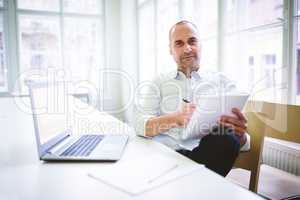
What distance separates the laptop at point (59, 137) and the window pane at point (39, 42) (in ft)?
15.4

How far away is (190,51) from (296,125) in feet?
2.44

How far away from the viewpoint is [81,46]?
19.1ft

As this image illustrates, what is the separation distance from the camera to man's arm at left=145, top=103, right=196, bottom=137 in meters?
1.22

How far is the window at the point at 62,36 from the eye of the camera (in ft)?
17.8

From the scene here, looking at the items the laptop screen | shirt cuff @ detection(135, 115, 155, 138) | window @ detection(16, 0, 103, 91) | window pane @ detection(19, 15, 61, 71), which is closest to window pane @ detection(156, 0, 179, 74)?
window @ detection(16, 0, 103, 91)

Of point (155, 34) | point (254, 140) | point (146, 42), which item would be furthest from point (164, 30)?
point (254, 140)

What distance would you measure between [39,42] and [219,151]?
5.14m

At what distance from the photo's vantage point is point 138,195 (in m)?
0.64

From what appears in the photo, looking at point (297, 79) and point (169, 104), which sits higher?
point (297, 79)

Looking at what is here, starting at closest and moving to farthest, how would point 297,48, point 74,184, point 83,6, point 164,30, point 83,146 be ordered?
point 74,184 < point 83,146 < point 297,48 < point 164,30 < point 83,6

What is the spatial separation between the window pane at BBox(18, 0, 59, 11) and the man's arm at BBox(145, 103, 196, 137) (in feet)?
16.5

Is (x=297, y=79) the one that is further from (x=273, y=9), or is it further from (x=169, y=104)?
(x=169, y=104)

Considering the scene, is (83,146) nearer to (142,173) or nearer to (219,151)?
(142,173)

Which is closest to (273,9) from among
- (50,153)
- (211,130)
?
(211,130)
